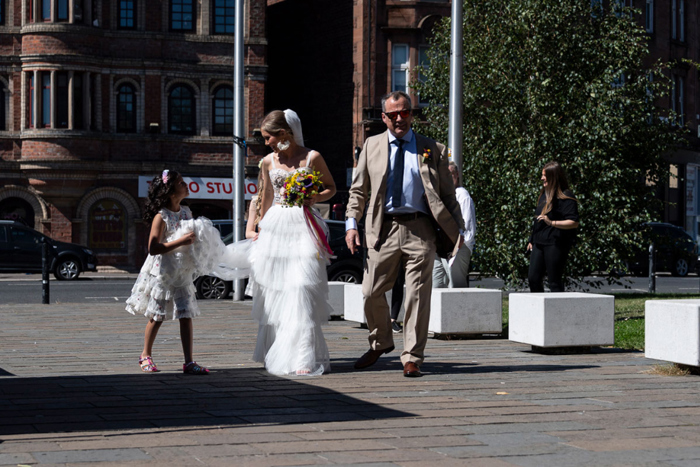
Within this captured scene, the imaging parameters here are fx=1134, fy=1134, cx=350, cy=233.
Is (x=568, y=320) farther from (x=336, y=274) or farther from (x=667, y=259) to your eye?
(x=667, y=259)

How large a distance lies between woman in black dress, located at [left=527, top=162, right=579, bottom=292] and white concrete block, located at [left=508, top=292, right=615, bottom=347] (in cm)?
163

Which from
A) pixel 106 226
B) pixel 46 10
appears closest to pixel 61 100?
pixel 46 10

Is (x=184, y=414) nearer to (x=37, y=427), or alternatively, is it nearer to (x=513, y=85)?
(x=37, y=427)

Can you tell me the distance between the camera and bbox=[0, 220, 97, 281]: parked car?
31875 mm

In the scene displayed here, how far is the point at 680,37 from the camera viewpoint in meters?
52.9

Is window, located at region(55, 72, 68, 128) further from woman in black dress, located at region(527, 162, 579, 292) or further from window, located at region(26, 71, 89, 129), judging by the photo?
woman in black dress, located at region(527, 162, 579, 292)

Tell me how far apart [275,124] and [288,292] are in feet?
4.43

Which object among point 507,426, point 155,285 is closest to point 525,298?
point 155,285

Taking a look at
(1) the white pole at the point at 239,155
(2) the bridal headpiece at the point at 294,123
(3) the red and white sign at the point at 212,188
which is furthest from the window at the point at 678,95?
(2) the bridal headpiece at the point at 294,123

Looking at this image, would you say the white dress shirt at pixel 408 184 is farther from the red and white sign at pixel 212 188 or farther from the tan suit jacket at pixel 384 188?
the red and white sign at pixel 212 188

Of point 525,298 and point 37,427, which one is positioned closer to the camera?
point 37,427

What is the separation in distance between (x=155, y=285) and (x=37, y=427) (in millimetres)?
2968

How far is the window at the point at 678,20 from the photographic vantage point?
171ft

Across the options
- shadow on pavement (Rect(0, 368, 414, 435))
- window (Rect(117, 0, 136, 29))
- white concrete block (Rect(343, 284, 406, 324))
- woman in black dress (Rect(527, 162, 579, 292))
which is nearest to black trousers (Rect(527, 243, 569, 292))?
woman in black dress (Rect(527, 162, 579, 292))
